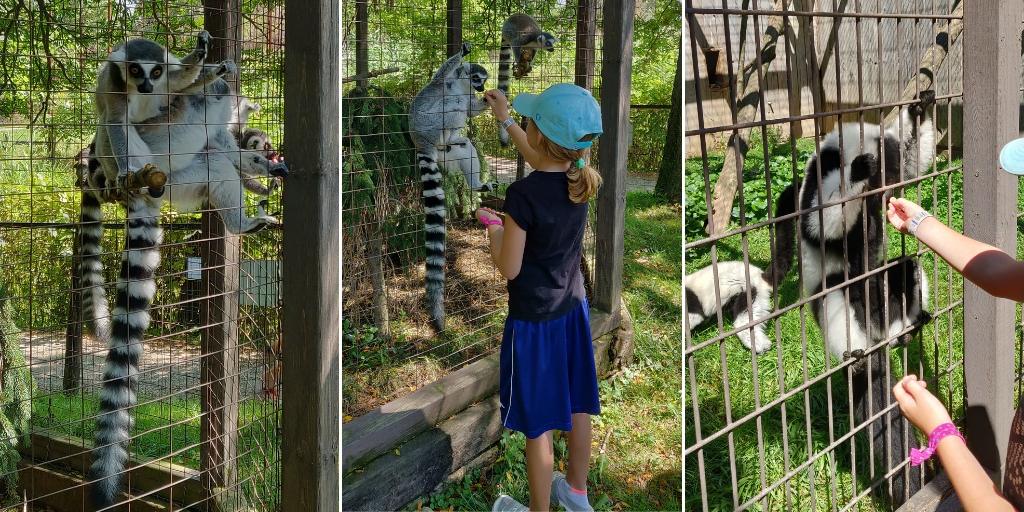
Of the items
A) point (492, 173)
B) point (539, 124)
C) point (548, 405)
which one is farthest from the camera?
point (492, 173)

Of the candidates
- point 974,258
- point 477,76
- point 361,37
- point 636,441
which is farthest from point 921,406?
point 477,76

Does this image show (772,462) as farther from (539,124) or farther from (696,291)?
(539,124)

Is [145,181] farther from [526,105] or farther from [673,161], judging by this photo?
[673,161]

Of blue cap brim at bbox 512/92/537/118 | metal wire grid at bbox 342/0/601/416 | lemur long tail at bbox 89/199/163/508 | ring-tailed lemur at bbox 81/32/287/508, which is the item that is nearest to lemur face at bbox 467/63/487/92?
metal wire grid at bbox 342/0/601/416

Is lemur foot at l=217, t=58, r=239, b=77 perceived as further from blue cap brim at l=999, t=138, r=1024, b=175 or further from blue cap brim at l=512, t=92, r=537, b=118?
blue cap brim at l=999, t=138, r=1024, b=175

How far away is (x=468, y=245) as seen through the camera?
6.18 metres

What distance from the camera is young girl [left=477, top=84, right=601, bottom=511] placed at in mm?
2623

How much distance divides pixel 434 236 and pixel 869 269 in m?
2.47

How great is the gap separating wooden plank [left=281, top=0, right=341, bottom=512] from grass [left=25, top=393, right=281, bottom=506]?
1.20 ft

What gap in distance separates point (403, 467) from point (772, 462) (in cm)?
175

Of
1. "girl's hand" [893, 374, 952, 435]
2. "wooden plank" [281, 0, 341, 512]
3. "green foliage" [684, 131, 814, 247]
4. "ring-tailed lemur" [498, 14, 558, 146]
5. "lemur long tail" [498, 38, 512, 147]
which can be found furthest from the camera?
"green foliage" [684, 131, 814, 247]

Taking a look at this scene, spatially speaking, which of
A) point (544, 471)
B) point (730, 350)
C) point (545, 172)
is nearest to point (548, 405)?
point (544, 471)

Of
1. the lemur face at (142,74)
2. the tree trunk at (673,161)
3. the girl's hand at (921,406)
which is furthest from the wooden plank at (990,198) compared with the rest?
the tree trunk at (673,161)

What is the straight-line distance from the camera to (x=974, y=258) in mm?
2373
